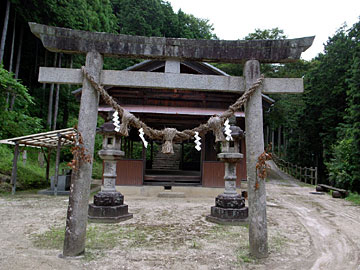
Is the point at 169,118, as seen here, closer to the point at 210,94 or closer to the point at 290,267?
the point at 210,94

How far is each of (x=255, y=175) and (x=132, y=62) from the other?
21.8 meters

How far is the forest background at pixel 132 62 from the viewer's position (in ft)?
53.9

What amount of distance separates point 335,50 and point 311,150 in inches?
364

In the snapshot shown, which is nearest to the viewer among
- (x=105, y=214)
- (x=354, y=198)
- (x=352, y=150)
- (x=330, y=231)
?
(x=330, y=231)

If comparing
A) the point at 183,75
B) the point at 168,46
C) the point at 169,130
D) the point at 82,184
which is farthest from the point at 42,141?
the point at 183,75

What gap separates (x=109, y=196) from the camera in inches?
264

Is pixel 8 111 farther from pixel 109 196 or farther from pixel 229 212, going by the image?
pixel 229 212

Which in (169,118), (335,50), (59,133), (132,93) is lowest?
(59,133)

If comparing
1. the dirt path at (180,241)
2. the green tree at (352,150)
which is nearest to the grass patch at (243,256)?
the dirt path at (180,241)

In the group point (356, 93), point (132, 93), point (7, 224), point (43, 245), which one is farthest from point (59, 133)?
point (356, 93)

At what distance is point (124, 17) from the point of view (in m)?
26.6

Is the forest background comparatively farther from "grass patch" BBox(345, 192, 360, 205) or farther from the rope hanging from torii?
the rope hanging from torii

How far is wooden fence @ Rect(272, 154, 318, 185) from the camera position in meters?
18.7

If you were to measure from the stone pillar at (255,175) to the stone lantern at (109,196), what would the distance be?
3.78 m
